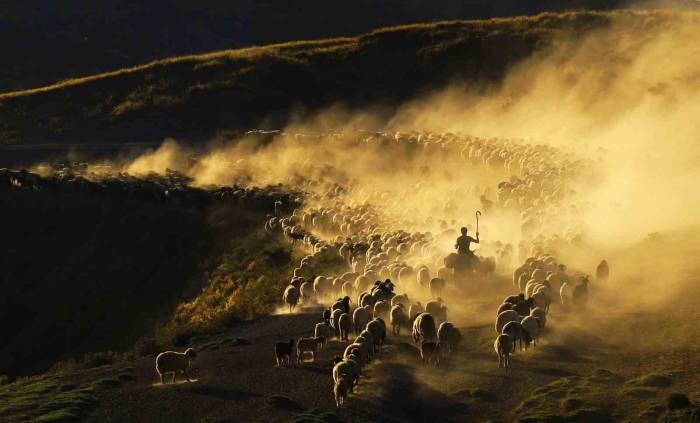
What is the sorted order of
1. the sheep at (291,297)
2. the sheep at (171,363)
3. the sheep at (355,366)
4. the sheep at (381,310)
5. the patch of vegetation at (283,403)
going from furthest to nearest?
the sheep at (291,297) < the sheep at (381,310) < the sheep at (171,363) < the sheep at (355,366) < the patch of vegetation at (283,403)

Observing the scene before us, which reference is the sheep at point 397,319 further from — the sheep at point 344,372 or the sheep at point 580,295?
the sheep at point 344,372

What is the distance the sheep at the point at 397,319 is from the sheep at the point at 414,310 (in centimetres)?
20

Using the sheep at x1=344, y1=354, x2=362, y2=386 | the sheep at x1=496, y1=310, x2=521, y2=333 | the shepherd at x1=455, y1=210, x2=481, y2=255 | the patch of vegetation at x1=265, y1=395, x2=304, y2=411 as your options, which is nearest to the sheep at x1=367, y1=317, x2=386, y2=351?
the sheep at x1=344, y1=354, x2=362, y2=386

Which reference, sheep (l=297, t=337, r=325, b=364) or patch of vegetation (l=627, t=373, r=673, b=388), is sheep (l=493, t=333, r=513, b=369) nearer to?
patch of vegetation (l=627, t=373, r=673, b=388)

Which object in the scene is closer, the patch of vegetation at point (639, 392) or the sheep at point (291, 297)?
the patch of vegetation at point (639, 392)

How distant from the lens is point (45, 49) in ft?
593

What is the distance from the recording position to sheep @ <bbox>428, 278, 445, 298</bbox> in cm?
3534

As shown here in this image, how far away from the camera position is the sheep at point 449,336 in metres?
28.6

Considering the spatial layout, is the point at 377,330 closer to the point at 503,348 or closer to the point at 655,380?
the point at 503,348

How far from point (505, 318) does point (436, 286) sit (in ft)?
22.2

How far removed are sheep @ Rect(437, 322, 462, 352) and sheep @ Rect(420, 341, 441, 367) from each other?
0.44 meters

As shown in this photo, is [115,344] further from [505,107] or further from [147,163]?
[505,107]

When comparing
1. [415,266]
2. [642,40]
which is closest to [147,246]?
[415,266]

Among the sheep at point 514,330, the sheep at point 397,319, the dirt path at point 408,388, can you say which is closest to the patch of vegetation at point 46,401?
the dirt path at point 408,388
